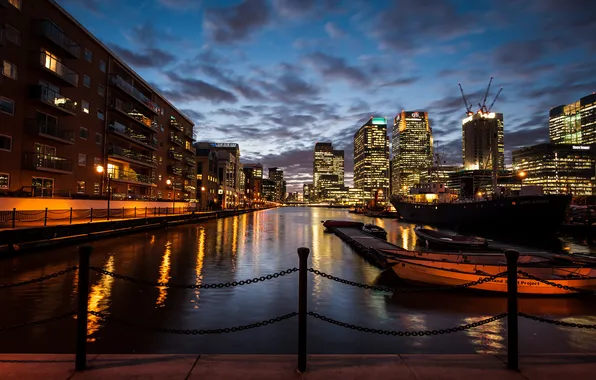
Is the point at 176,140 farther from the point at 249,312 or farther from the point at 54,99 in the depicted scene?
the point at 249,312

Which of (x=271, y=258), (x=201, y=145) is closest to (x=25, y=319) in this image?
(x=271, y=258)

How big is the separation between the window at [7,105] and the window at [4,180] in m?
5.72

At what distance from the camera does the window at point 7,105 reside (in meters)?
31.0

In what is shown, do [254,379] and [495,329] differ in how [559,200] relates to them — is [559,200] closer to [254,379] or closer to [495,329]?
[495,329]

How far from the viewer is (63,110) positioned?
37.6 m

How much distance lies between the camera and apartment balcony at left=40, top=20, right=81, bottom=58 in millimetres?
34438

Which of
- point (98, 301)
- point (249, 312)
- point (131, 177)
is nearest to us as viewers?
point (249, 312)

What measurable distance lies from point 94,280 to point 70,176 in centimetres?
3014

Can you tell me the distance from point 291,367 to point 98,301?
10.4 m

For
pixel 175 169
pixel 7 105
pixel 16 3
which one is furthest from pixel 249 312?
pixel 175 169

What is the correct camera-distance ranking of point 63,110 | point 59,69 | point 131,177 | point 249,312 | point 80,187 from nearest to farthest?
point 249,312 < point 59,69 < point 63,110 < point 80,187 < point 131,177

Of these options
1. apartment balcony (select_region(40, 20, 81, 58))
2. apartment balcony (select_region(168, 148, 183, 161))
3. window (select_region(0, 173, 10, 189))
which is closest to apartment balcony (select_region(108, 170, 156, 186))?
apartment balcony (select_region(168, 148, 183, 161))

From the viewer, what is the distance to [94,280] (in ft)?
52.2

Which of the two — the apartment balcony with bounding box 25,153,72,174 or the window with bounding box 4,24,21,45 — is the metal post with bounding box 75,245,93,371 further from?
the window with bounding box 4,24,21,45
